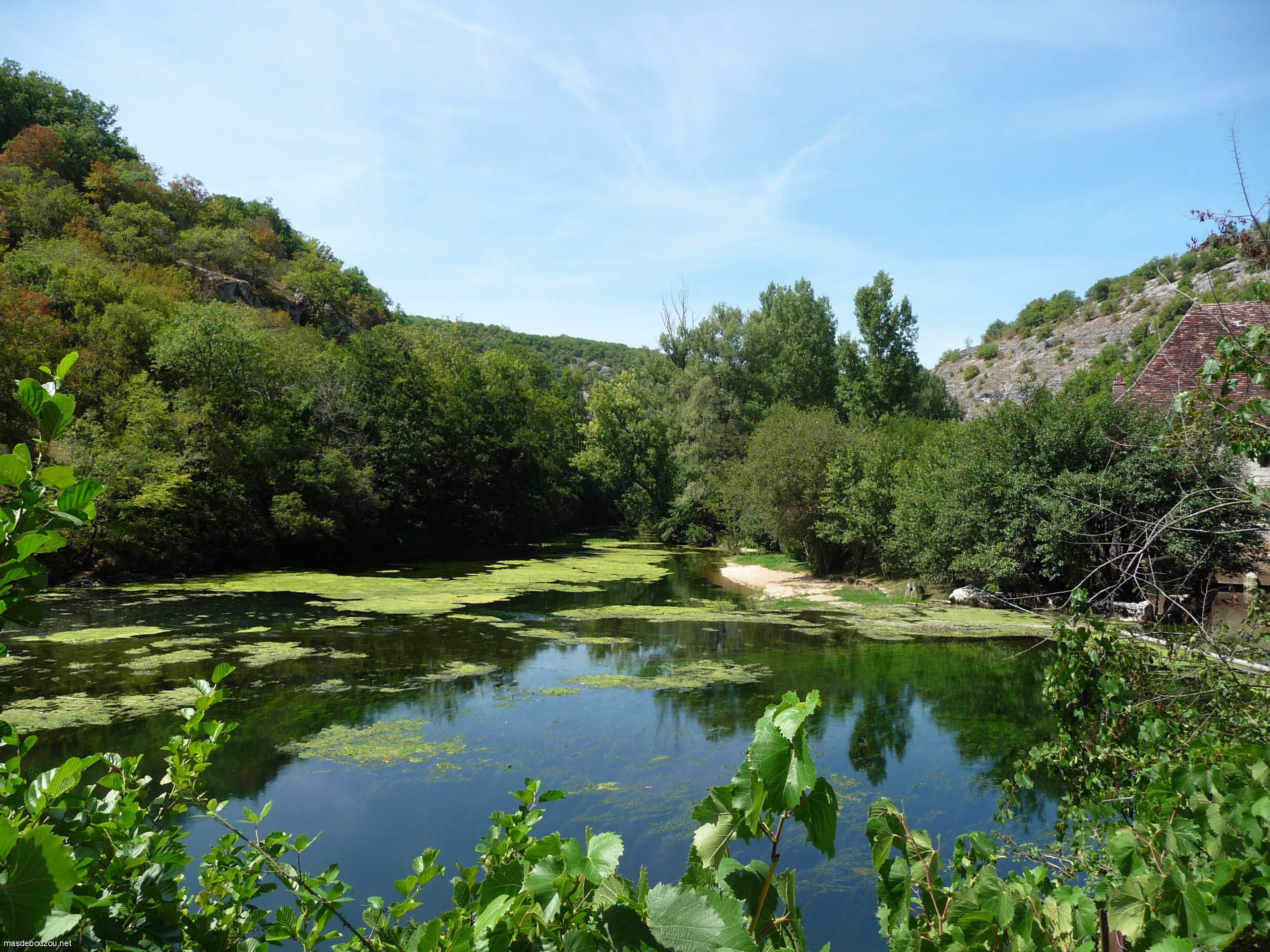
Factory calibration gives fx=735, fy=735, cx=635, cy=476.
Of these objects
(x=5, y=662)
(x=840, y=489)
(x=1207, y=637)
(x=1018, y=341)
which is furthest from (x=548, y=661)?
(x=1018, y=341)

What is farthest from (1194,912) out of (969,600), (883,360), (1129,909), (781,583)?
(883,360)

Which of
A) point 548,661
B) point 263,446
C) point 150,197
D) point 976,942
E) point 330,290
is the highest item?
point 150,197

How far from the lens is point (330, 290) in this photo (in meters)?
46.9

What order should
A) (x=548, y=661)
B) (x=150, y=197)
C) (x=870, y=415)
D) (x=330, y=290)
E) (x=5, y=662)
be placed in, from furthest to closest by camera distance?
(x=330, y=290), (x=150, y=197), (x=870, y=415), (x=548, y=661), (x=5, y=662)

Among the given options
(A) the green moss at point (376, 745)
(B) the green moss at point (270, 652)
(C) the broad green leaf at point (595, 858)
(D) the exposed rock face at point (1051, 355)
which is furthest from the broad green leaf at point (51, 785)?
(D) the exposed rock face at point (1051, 355)

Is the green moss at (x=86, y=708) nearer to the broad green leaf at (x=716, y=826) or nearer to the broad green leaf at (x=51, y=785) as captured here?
the broad green leaf at (x=51, y=785)

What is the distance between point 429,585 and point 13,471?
2001cm

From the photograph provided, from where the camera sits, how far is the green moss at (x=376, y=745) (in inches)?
306

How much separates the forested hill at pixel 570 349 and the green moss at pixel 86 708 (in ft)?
205

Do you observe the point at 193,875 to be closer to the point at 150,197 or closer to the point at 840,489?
the point at 840,489

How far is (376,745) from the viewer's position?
8.12 metres

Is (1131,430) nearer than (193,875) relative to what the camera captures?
No

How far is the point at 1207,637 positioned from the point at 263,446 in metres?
24.0

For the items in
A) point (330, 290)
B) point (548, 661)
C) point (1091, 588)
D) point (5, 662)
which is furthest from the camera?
point (330, 290)
